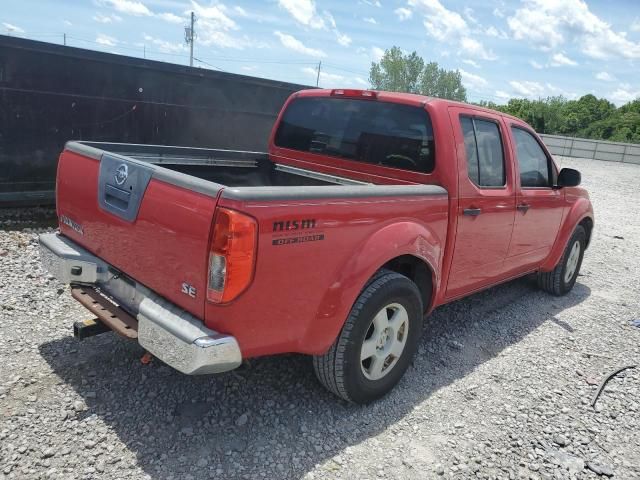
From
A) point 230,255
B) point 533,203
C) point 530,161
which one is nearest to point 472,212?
point 533,203

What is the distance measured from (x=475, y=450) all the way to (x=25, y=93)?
20.0 ft

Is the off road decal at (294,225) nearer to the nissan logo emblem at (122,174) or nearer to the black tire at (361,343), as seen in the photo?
the black tire at (361,343)

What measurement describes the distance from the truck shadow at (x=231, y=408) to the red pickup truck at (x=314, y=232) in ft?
0.73

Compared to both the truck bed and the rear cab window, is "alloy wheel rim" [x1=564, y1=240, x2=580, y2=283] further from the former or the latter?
the truck bed

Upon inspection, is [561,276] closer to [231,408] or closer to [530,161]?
[530,161]

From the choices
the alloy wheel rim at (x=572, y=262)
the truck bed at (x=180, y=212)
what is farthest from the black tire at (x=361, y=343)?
the alloy wheel rim at (x=572, y=262)

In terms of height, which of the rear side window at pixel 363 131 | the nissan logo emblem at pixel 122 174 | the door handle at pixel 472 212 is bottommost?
the door handle at pixel 472 212

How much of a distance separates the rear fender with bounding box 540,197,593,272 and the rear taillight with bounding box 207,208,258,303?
3.98m

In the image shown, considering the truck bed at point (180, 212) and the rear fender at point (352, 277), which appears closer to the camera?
the truck bed at point (180, 212)

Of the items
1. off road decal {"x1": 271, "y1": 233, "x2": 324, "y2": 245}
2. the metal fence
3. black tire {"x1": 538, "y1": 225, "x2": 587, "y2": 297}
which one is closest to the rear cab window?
black tire {"x1": 538, "y1": 225, "x2": 587, "y2": 297}

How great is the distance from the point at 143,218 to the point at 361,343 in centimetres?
139

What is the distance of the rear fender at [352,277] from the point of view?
8.73ft

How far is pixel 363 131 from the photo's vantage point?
12.5 ft

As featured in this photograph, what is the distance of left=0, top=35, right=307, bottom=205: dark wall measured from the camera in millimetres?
5984
